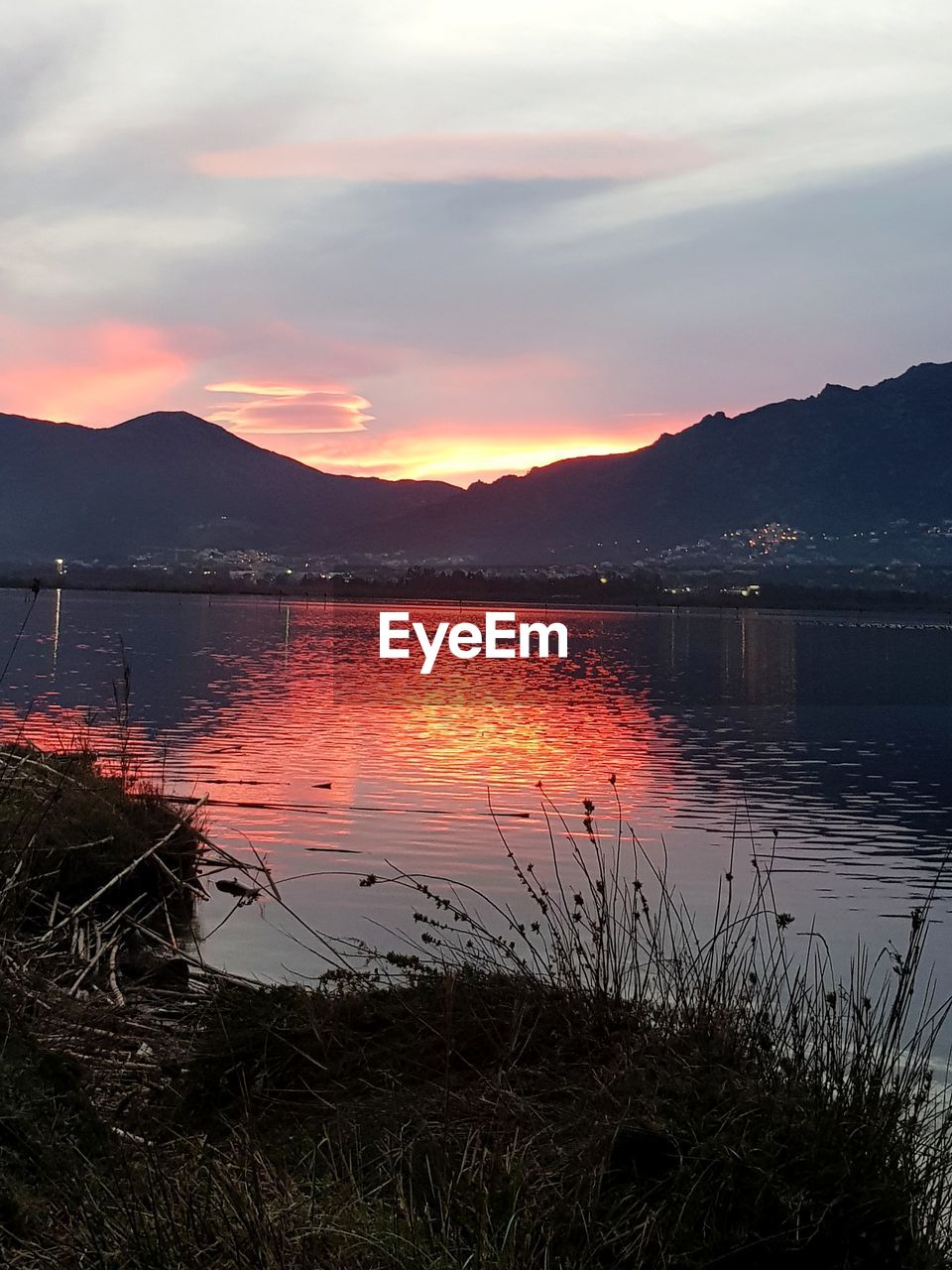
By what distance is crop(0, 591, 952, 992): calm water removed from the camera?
910 inches

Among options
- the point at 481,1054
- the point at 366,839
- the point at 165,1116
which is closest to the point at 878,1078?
the point at 481,1054

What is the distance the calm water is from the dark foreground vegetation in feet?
13.8

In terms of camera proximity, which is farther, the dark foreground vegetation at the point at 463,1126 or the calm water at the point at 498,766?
the calm water at the point at 498,766

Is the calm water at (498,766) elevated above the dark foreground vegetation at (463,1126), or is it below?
below

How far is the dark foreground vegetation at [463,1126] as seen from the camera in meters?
5.37

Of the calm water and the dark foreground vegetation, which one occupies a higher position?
the dark foreground vegetation

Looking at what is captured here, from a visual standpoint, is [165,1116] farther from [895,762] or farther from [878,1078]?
[895,762]

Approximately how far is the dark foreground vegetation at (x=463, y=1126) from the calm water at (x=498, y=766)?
13.8 feet

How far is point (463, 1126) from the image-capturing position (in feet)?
23.5

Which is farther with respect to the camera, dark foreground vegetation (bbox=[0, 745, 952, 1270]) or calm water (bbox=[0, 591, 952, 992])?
calm water (bbox=[0, 591, 952, 992])

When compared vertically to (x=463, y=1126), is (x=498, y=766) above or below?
below

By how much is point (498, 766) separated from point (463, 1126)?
112 ft

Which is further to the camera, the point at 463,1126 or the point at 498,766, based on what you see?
the point at 498,766

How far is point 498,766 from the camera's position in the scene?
4134 cm
